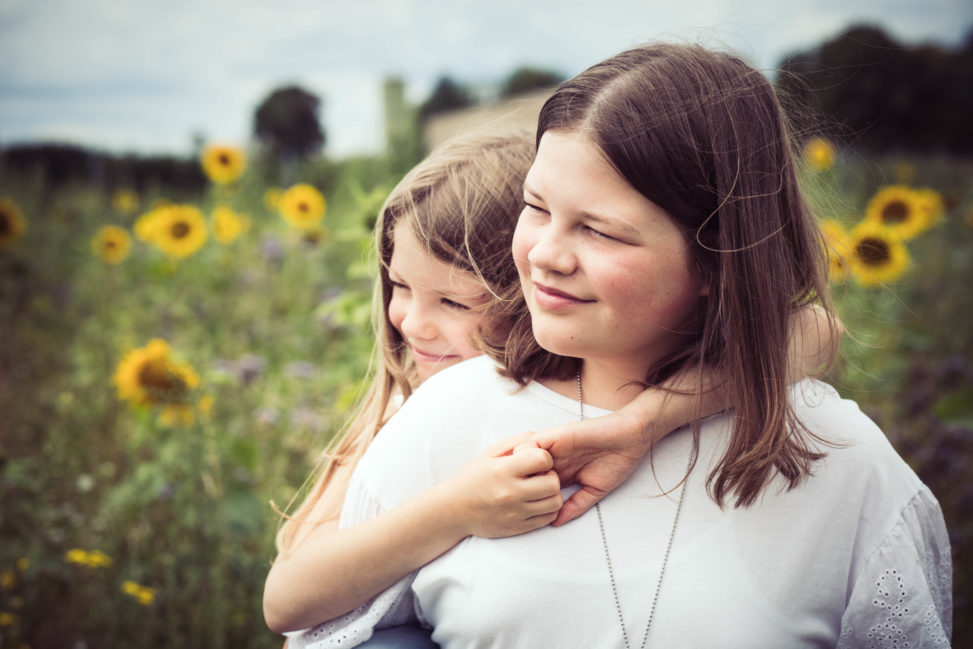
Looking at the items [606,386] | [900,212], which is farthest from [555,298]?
[900,212]

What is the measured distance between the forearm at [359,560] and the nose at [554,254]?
0.37m

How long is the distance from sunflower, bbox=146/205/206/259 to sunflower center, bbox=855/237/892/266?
10.0 feet

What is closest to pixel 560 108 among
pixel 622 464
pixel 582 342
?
pixel 582 342

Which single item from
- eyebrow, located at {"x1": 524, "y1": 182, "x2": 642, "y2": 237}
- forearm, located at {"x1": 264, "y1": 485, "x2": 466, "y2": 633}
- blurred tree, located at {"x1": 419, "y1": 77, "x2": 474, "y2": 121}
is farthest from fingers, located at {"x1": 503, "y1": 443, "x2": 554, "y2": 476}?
blurred tree, located at {"x1": 419, "y1": 77, "x2": 474, "y2": 121}

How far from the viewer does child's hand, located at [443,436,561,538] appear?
0.98m

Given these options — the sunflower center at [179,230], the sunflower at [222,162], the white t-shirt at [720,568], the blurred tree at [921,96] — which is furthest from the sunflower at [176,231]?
the blurred tree at [921,96]

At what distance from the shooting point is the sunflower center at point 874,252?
110 inches

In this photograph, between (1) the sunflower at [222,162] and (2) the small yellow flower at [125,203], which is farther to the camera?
(2) the small yellow flower at [125,203]

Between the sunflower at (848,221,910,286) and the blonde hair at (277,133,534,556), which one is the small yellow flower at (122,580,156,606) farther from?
the sunflower at (848,221,910,286)

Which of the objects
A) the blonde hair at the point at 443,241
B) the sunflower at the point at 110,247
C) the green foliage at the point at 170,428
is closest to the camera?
the blonde hair at the point at 443,241

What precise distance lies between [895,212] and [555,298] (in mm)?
3376

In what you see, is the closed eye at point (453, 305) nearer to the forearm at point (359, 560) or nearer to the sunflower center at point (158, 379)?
the forearm at point (359, 560)

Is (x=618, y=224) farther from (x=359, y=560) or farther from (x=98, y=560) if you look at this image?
(x=98, y=560)

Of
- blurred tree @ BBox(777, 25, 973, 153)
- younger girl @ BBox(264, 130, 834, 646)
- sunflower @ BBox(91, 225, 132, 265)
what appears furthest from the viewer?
blurred tree @ BBox(777, 25, 973, 153)
